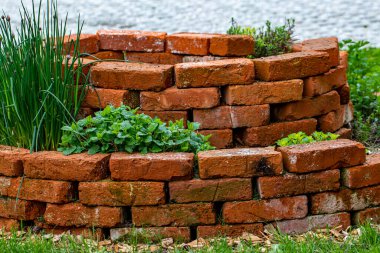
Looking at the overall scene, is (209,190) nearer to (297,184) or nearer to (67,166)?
(297,184)

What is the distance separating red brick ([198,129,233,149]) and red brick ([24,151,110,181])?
3.01ft

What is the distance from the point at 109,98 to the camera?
19.6ft

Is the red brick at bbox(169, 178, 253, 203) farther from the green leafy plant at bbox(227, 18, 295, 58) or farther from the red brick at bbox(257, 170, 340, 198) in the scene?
the green leafy plant at bbox(227, 18, 295, 58)

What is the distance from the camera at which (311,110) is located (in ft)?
20.5

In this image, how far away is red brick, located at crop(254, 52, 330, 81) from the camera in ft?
19.5

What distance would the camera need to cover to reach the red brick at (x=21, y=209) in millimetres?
5480

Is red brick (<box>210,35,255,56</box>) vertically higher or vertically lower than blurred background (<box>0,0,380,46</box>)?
higher

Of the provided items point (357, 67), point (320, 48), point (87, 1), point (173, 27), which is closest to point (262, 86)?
point (320, 48)

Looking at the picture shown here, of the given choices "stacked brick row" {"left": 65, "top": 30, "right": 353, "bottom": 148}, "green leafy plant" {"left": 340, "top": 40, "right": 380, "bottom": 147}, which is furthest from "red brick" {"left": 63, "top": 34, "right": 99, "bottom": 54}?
"green leafy plant" {"left": 340, "top": 40, "right": 380, "bottom": 147}

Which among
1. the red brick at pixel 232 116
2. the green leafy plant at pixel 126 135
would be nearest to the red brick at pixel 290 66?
the red brick at pixel 232 116

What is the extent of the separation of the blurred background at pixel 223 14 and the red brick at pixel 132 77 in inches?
264

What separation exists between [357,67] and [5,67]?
3.66m

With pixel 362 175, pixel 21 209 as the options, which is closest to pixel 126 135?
pixel 21 209

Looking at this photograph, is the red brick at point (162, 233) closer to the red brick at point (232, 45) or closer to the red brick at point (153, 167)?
the red brick at point (153, 167)
